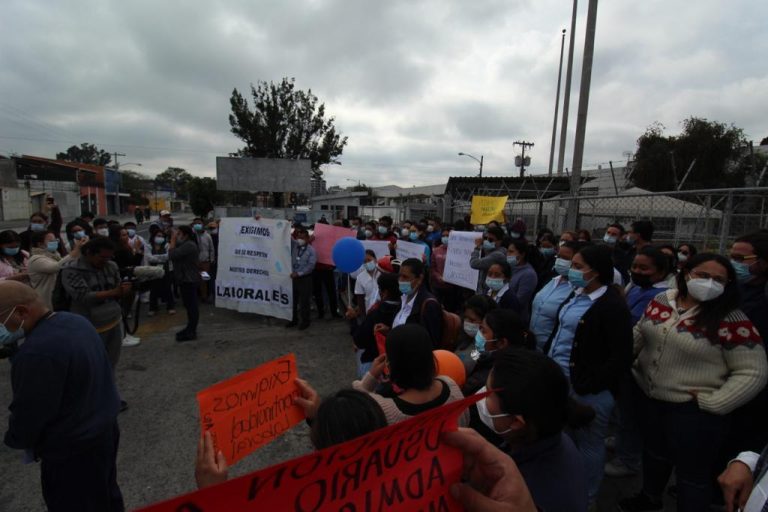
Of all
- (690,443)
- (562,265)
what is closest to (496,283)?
(562,265)

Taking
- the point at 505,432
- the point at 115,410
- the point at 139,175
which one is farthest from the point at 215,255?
the point at 139,175

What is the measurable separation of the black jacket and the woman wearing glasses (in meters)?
0.21

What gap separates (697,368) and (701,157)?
23.2m

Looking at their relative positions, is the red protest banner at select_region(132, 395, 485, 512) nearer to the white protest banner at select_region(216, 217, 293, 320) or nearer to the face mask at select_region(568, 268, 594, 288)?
the face mask at select_region(568, 268, 594, 288)

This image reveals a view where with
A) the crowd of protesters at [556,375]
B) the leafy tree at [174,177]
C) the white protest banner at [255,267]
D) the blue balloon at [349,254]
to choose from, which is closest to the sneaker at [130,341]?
the white protest banner at [255,267]

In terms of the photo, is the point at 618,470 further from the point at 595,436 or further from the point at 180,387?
the point at 180,387

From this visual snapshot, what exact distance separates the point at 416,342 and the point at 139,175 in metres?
112

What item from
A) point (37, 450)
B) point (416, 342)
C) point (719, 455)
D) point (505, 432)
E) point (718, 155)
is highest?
point (718, 155)

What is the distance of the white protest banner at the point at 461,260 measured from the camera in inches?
230

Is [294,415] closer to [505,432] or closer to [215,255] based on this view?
[505,432]

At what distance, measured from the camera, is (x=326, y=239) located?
22.9 ft

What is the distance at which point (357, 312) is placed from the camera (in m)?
5.06

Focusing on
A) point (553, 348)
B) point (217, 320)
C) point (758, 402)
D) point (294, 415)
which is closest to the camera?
point (294, 415)

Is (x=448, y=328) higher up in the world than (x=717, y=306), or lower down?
lower down
